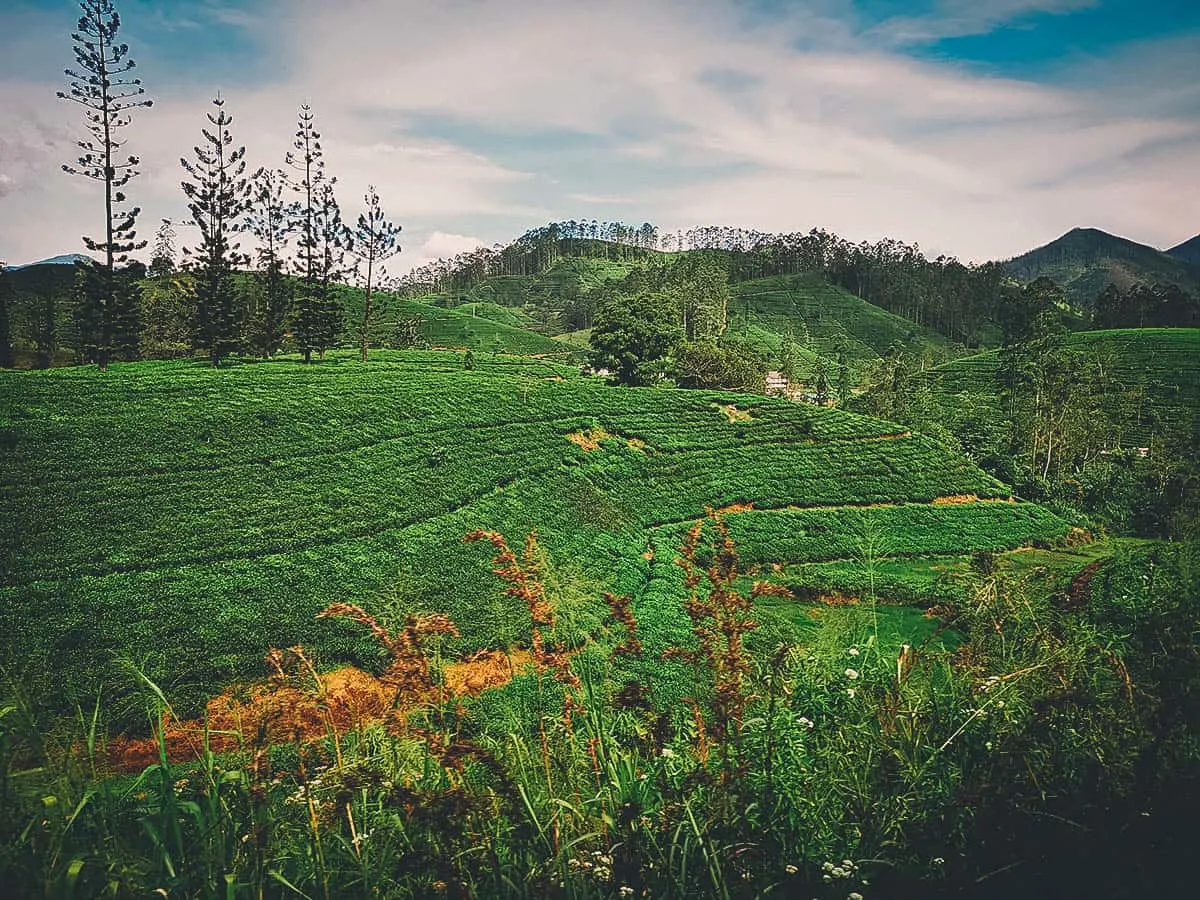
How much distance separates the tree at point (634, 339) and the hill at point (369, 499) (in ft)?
34.9

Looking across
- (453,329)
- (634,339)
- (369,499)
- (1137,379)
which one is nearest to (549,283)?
(453,329)

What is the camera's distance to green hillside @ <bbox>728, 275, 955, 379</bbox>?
290ft

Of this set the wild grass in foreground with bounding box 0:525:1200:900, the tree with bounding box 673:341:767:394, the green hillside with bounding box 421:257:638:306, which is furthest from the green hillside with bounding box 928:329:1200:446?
the green hillside with bounding box 421:257:638:306

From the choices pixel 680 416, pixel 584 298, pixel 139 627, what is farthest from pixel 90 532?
pixel 584 298

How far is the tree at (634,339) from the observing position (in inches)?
1766

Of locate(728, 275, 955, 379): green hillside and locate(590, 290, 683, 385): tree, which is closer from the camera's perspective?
locate(590, 290, 683, 385): tree

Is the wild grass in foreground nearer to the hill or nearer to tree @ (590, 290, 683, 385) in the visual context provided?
the hill

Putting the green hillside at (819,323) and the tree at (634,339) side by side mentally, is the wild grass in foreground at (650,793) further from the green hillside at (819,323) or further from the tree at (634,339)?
the green hillside at (819,323)

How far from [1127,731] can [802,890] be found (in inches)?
50.8

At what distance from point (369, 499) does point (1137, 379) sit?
64.0 meters

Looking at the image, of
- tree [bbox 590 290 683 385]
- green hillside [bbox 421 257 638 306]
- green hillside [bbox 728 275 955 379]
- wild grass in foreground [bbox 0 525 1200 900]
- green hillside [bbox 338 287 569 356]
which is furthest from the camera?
green hillside [bbox 421 257 638 306]

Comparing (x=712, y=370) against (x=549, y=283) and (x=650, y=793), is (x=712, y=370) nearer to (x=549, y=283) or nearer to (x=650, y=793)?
(x=650, y=793)

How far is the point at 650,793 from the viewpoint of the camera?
97.0 inches

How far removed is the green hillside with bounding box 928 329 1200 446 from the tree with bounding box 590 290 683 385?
25.1 meters
